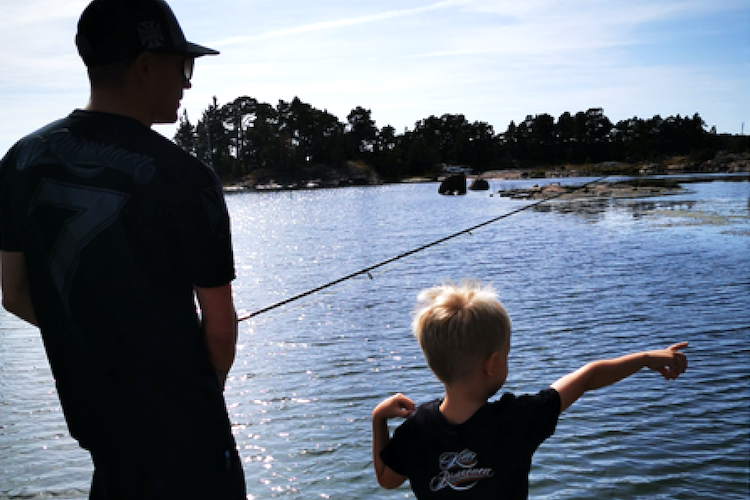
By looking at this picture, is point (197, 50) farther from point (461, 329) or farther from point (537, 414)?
point (537, 414)

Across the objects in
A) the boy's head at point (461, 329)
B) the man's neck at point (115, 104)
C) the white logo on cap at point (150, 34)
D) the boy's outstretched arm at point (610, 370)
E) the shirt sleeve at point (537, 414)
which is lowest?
the shirt sleeve at point (537, 414)

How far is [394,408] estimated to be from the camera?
91.5 inches

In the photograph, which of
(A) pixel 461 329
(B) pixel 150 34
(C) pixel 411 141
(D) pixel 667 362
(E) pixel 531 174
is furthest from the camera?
(C) pixel 411 141

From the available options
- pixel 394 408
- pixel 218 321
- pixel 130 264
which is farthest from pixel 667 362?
pixel 130 264

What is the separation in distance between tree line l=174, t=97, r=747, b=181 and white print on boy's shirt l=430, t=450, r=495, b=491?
439 feet

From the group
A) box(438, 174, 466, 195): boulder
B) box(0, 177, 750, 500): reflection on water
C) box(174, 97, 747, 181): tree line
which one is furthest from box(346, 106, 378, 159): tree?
box(0, 177, 750, 500): reflection on water

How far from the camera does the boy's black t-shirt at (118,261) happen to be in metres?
1.94

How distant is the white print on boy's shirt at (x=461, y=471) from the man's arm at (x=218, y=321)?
2.58ft

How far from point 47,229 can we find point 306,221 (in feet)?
156

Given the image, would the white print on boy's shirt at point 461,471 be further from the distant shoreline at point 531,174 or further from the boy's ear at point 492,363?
the distant shoreline at point 531,174

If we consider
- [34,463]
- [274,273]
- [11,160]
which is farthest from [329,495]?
[274,273]

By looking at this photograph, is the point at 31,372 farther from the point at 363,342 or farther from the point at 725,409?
the point at 725,409

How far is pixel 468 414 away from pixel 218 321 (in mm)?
867

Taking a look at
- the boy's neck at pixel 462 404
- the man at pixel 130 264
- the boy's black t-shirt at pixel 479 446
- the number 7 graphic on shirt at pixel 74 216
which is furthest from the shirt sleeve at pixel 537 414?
the number 7 graphic on shirt at pixel 74 216
